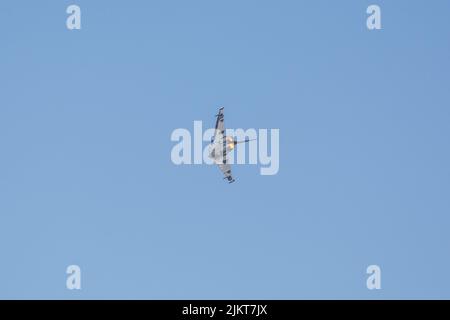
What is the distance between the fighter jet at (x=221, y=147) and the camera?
474 feet

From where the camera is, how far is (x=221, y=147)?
146250mm

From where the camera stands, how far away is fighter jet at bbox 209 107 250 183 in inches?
5693
